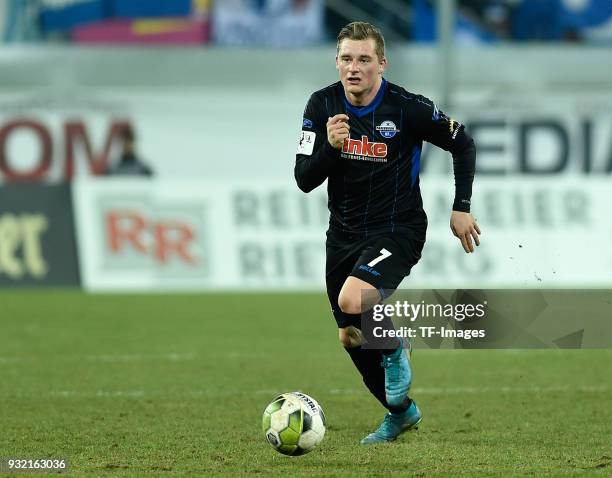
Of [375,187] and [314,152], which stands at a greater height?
[314,152]

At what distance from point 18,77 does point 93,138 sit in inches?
80.0

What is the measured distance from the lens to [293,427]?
557 cm

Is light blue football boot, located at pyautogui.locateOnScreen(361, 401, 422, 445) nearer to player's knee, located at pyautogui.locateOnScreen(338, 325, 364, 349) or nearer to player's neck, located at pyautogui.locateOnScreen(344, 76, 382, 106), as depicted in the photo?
player's knee, located at pyautogui.locateOnScreen(338, 325, 364, 349)

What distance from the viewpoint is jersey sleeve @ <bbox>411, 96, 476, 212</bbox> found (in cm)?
610

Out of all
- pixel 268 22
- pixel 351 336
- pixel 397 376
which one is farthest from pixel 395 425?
pixel 268 22

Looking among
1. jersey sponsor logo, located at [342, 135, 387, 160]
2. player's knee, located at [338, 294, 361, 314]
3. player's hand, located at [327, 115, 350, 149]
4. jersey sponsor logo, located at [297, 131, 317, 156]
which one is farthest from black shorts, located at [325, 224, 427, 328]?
player's hand, located at [327, 115, 350, 149]

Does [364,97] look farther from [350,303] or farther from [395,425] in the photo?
[395,425]

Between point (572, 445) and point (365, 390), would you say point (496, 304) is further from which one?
point (365, 390)

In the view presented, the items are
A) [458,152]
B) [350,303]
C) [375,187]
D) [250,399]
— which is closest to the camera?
[350,303]

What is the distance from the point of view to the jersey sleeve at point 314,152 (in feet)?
19.0

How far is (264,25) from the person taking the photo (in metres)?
24.8

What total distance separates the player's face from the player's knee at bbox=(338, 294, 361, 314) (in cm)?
95

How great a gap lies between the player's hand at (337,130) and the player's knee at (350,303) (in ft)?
2.28

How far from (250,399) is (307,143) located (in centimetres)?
247
